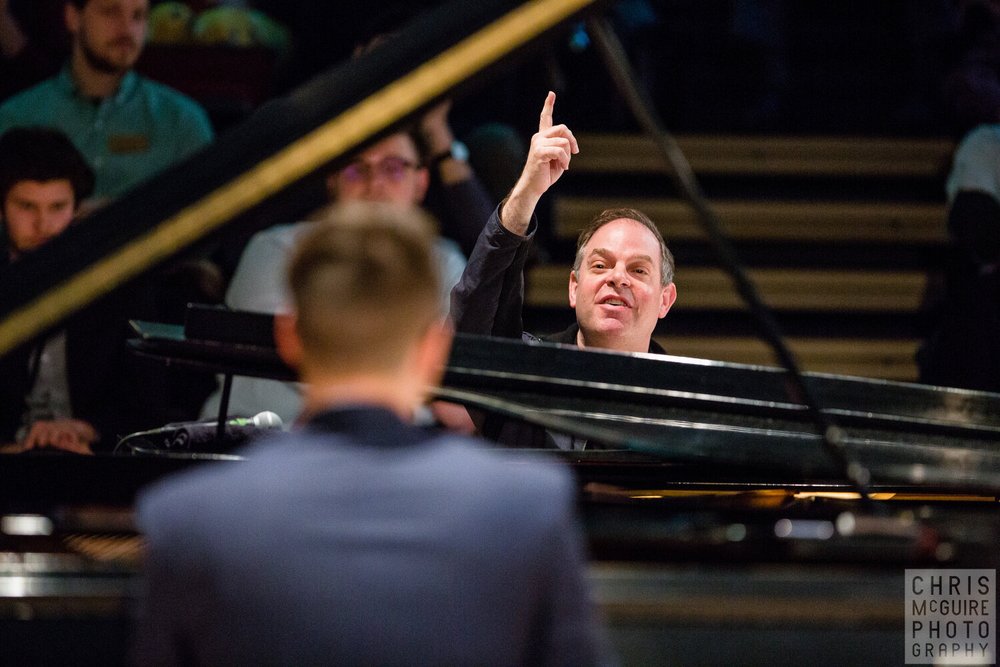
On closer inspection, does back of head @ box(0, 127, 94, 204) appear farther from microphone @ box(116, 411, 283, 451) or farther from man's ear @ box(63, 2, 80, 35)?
microphone @ box(116, 411, 283, 451)

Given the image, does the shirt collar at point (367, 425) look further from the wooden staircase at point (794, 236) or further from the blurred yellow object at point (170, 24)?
the blurred yellow object at point (170, 24)

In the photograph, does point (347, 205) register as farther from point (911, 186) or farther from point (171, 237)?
point (911, 186)

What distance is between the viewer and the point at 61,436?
3438 millimetres

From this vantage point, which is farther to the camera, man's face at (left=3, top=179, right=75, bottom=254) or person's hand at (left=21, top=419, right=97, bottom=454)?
man's face at (left=3, top=179, right=75, bottom=254)

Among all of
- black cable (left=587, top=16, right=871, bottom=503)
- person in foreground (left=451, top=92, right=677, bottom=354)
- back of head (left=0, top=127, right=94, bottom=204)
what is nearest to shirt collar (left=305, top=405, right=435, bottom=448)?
black cable (left=587, top=16, right=871, bottom=503)

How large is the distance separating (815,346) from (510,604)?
3.89 m

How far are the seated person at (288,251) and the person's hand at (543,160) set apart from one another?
0.83m

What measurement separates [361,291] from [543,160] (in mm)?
1461

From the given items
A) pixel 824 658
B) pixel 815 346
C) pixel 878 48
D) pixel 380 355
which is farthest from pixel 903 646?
Result: pixel 878 48

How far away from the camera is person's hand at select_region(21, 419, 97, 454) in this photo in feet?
11.1

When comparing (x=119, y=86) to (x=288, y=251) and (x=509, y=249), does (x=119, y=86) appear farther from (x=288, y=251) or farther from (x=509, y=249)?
(x=509, y=249)

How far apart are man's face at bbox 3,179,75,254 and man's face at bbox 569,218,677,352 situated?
4.79 feet

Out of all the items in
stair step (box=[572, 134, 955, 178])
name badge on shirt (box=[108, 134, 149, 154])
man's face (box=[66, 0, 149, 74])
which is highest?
stair step (box=[572, 134, 955, 178])

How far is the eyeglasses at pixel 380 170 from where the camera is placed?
Result: 152 inches
